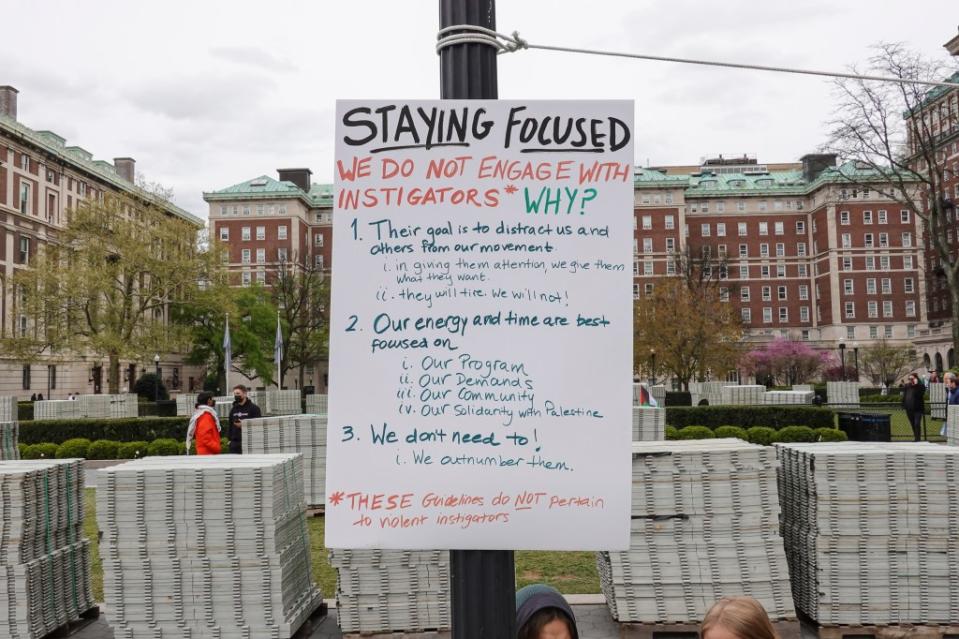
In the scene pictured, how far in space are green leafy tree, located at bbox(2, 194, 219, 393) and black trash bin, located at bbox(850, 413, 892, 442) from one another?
34.6m

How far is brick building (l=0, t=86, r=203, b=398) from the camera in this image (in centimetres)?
5769

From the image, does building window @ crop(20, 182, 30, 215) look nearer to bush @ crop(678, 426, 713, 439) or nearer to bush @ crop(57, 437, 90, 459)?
bush @ crop(57, 437, 90, 459)

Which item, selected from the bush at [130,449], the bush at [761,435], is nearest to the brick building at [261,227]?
the bush at [130,449]

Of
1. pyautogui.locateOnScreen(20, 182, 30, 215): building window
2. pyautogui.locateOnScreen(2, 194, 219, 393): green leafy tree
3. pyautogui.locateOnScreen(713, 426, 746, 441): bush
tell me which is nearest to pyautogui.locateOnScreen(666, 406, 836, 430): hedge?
pyautogui.locateOnScreen(713, 426, 746, 441): bush

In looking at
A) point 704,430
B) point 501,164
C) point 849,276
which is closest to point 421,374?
point 501,164

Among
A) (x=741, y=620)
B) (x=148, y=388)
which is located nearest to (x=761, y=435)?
(x=741, y=620)

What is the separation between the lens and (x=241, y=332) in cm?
6612

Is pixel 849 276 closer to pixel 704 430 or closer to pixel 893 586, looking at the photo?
pixel 704 430

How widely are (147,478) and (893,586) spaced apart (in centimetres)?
631

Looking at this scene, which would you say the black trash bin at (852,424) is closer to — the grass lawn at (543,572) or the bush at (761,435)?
the bush at (761,435)

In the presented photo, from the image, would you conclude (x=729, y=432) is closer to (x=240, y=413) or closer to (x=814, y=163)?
(x=240, y=413)

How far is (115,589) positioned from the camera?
6402 mm

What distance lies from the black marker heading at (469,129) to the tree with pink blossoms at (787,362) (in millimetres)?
76665

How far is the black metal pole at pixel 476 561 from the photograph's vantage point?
2.60 m
